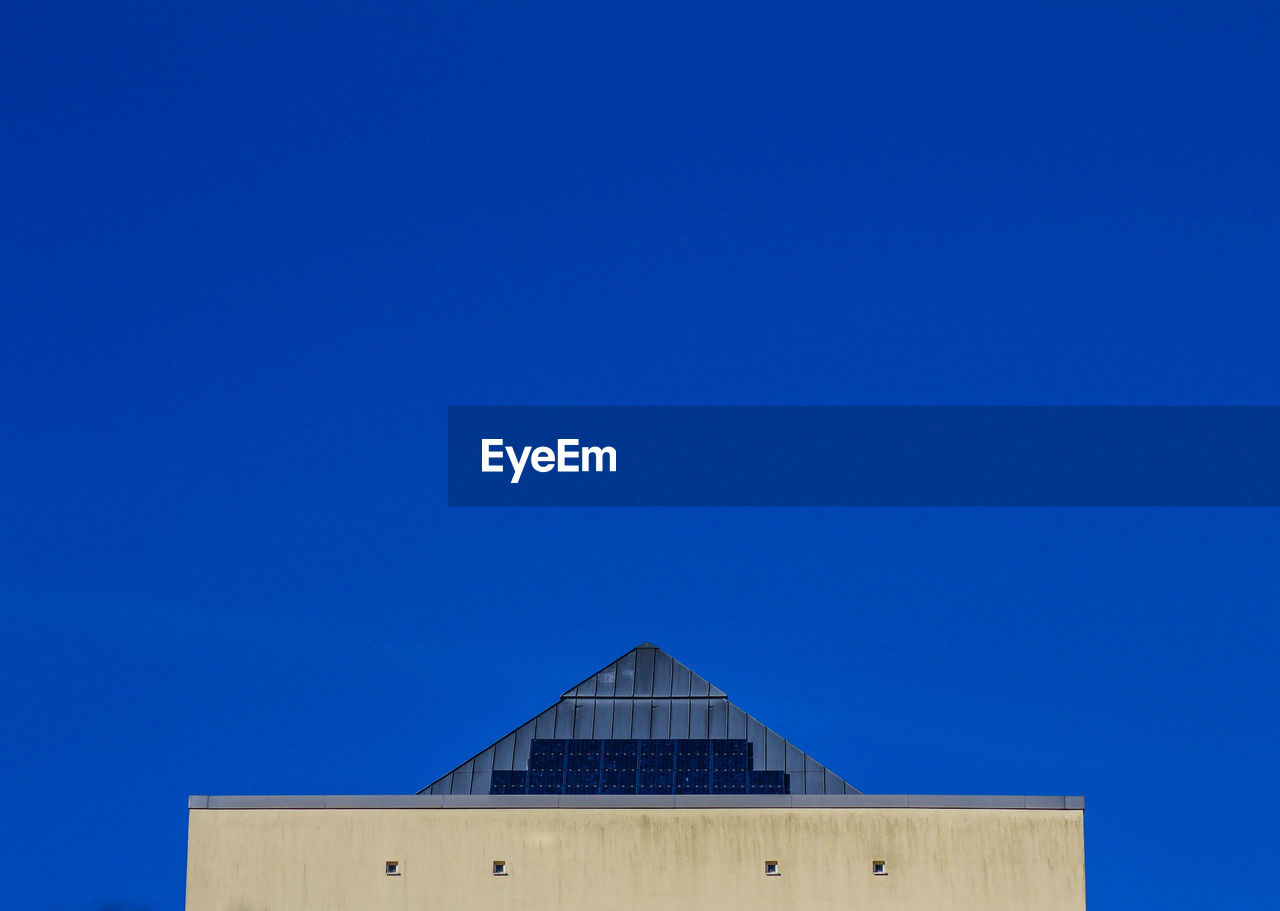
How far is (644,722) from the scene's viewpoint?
154 ft

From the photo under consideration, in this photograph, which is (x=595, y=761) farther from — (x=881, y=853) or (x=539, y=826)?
(x=881, y=853)

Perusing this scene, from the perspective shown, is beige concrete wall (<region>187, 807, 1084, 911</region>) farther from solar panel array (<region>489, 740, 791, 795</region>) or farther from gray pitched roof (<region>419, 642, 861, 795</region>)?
gray pitched roof (<region>419, 642, 861, 795</region>)

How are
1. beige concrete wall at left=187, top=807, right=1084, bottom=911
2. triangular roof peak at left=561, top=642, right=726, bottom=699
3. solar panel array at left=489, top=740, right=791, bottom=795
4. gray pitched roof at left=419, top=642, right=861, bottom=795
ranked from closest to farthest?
beige concrete wall at left=187, top=807, right=1084, bottom=911, solar panel array at left=489, top=740, right=791, bottom=795, gray pitched roof at left=419, top=642, right=861, bottom=795, triangular roof peak at left=561, top=642, right=726, bottom=699

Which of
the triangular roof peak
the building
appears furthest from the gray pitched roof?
the building

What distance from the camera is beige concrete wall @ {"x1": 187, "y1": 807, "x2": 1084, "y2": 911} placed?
1563 inches

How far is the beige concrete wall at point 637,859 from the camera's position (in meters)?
39.7

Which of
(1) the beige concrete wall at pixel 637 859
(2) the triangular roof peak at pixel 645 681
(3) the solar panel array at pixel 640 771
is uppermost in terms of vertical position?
(2) the triangular roof peak at pixel 645 681

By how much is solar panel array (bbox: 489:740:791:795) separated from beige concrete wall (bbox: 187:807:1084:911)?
2.69m

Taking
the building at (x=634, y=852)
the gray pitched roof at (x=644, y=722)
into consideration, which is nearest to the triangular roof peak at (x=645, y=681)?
the gray pitched roof at (x=644, y=722)

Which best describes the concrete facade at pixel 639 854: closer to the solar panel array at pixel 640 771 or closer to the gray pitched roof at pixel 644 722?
the solar panel array at pixel 640 771

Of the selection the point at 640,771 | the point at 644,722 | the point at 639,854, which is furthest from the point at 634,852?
the point at 644,722

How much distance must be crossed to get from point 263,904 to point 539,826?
622 centimetres

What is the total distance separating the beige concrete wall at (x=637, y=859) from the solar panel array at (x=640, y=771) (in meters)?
2.69

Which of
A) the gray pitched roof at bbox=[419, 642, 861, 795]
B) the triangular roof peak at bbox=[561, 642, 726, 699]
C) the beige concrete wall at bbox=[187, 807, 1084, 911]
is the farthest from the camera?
the triangular roof peak at bbox=[561, 642, 726, 699]
